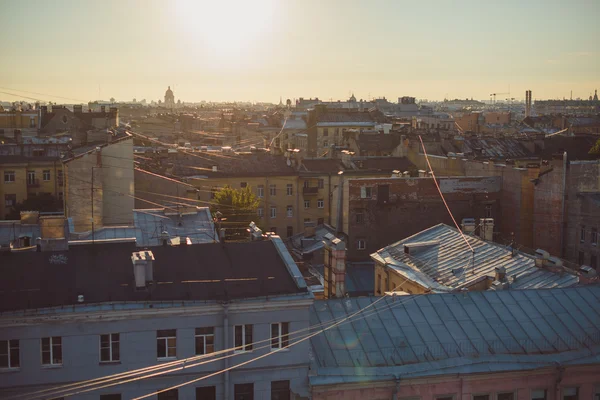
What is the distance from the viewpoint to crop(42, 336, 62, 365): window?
1295 cm

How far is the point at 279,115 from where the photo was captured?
3802 inches

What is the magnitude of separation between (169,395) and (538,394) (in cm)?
652

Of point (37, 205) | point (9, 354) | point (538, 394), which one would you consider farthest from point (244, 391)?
point (37, 205)

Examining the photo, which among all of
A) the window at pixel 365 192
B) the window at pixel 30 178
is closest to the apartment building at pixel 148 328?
the window at pixel 365 192

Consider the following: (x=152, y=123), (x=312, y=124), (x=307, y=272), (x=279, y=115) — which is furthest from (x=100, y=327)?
(x=279, y=115)

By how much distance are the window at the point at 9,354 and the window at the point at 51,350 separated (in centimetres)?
40

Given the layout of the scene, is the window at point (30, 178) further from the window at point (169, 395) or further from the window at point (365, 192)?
the window at point (169, 395)

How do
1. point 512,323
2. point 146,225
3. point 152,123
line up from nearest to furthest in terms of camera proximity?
point 512,323 < point 146,225 < point 152,123

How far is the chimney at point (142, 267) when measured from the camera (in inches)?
548

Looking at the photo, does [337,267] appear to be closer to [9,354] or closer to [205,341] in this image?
[205,341]

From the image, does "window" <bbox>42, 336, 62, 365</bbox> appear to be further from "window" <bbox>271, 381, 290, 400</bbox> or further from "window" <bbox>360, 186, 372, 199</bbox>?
"window" <bbox>360, 186, 372, 199</bbox>

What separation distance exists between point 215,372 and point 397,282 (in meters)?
9.54

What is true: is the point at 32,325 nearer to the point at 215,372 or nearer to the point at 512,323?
the point at 215,372

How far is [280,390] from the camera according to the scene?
1388 centimetres
